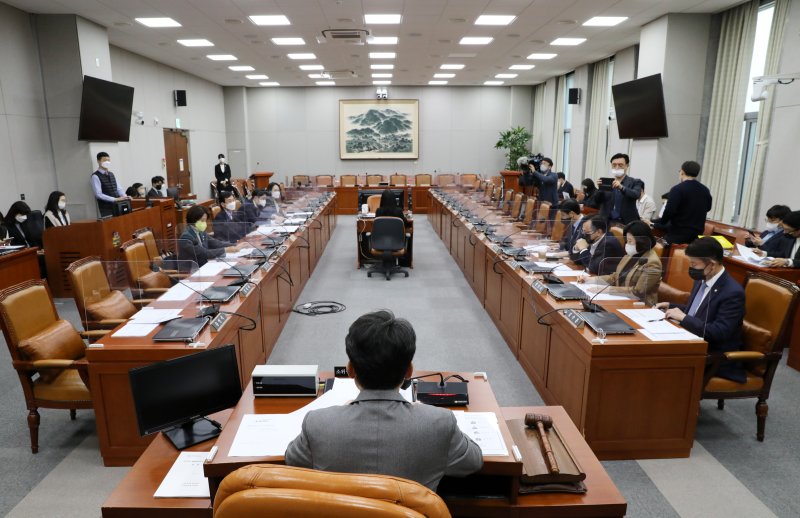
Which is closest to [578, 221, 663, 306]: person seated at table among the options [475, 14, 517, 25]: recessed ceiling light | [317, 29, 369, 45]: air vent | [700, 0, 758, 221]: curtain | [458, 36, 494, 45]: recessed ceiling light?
[700, 0, 758, 221]: curtain

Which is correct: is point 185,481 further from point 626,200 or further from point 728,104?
point 728,104

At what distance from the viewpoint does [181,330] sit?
284 centimetres

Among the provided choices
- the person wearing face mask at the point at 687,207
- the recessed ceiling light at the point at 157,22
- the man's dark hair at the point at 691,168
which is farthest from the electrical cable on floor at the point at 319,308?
the recessed ceiling light at the point at 157,22

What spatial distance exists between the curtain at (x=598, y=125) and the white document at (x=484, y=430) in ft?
32.5

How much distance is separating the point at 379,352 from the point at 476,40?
8.46 metres

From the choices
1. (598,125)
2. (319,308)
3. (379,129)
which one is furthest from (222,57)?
(598,125)

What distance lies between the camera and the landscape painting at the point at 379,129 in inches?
613

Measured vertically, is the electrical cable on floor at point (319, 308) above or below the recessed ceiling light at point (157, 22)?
below

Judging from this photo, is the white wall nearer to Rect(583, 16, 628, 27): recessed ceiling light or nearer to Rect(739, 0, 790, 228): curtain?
Rect(583, 16, 628, 27): recessed ceiling light

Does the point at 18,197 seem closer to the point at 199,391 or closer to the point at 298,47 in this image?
the point at 298,47

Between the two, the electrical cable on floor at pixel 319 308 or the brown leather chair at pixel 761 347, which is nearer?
the brown leather chair at pixel 761 347

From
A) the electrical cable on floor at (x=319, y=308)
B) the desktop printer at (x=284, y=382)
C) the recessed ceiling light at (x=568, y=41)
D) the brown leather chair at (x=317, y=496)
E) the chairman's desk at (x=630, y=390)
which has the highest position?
the recessed ceiling light at (x=568, y=41)

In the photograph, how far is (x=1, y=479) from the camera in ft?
9.17

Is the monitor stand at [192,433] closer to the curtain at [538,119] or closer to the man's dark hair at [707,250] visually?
the man's dark hair at [707,250]
